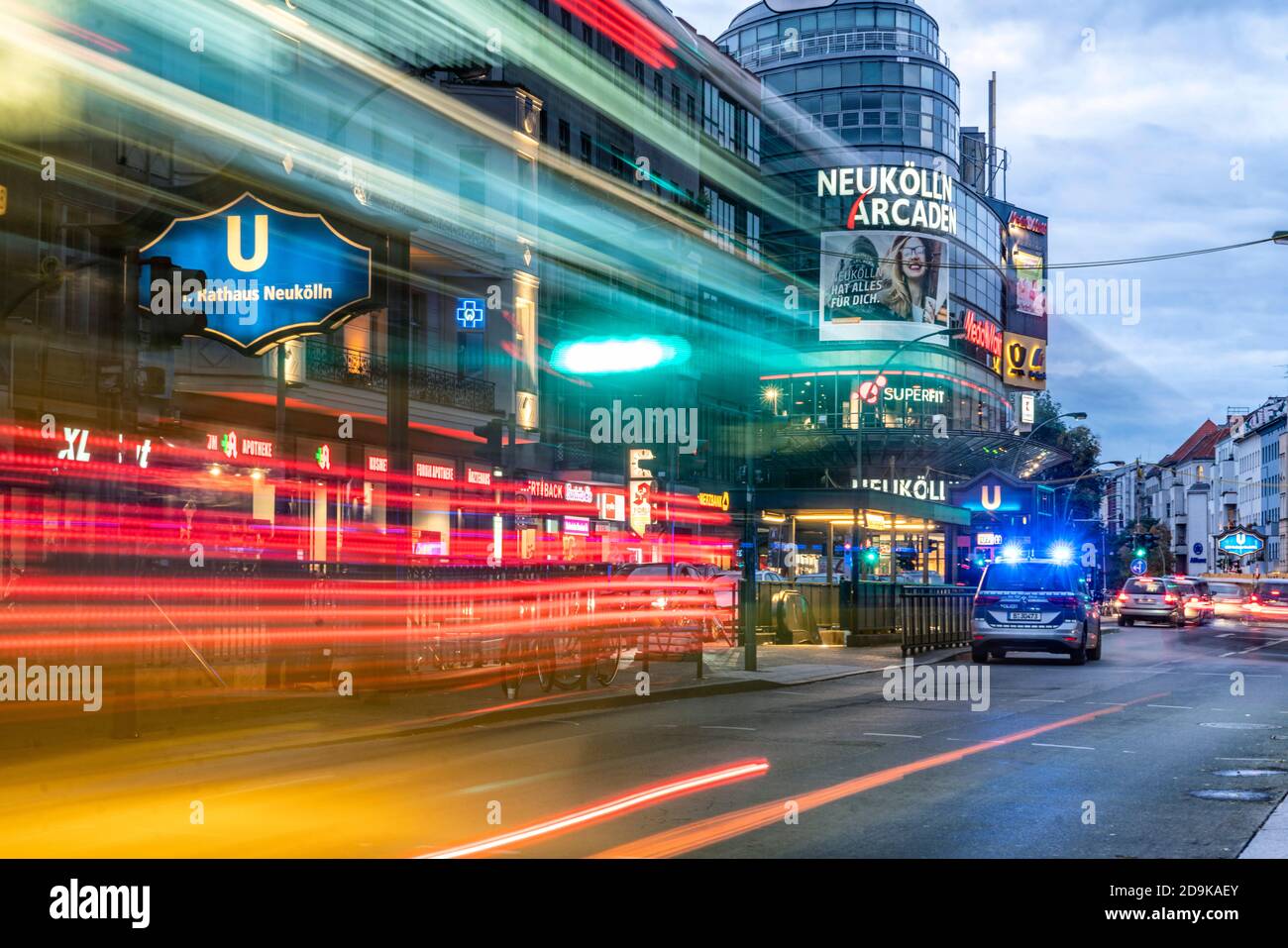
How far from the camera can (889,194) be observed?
77875 millimetres

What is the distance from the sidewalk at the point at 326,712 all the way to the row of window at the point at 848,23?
67.7 m

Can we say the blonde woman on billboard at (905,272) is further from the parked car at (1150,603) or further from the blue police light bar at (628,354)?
the blue police light bar at (628,354)

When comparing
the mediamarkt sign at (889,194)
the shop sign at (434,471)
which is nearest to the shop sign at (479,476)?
the shop sign at (434,471)

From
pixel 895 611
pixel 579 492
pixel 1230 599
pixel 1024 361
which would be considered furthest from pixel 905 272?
pixel 895 611

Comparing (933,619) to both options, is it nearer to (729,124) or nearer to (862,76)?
(729,124)

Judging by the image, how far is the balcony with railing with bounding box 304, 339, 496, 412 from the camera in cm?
3234

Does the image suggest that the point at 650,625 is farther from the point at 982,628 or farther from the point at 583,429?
the point at 583,429

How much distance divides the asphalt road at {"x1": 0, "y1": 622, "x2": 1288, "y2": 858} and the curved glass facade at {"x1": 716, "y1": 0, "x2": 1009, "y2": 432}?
60.8 metres

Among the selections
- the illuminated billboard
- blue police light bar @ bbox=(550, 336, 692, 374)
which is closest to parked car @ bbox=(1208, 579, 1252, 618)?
the illuminated billboard

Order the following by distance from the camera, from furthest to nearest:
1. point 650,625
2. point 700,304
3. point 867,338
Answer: point 867,338 < point 700,304 < point 650,625

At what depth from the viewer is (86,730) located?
13.4m

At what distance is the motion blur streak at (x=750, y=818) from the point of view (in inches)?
328
